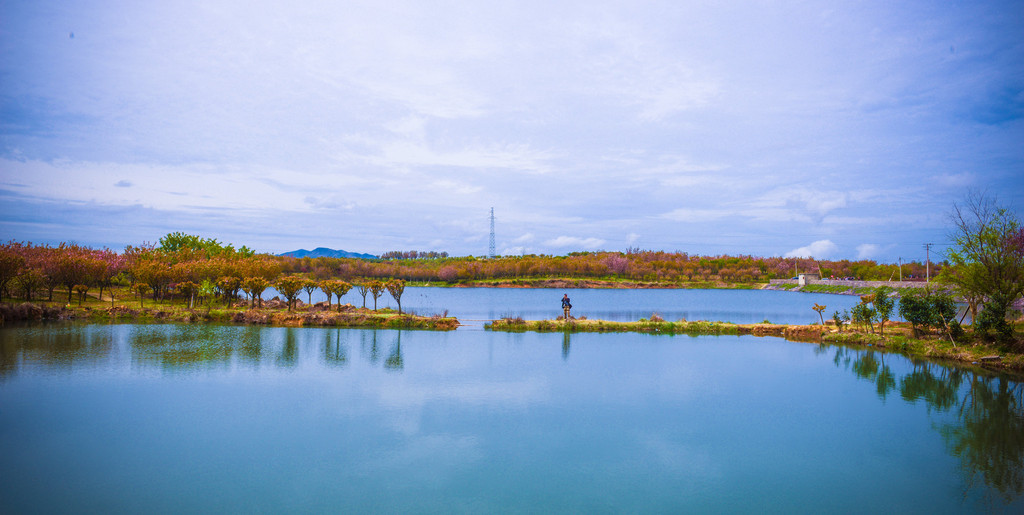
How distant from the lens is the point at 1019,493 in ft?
32.0

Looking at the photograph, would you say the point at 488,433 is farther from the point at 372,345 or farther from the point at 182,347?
the point at 182,347

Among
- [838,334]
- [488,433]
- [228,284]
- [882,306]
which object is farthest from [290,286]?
[882,306]

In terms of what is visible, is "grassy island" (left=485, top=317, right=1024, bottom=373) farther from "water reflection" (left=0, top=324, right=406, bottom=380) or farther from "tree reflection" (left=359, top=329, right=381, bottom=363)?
"water reflection" (left=0, top=324, right=406, bottom=380)

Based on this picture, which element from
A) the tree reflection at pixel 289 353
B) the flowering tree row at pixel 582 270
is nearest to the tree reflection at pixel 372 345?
the tree reflection at pixel 289 353

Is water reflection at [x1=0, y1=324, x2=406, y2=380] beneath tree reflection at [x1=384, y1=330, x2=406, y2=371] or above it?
above

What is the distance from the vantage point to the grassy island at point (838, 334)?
20.8m

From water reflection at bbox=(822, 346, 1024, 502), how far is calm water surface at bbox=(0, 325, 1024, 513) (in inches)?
3.3

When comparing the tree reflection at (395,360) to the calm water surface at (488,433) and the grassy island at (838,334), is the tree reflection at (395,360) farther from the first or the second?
the grassy island at (838,334)

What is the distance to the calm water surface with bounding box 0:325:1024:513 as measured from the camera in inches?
374

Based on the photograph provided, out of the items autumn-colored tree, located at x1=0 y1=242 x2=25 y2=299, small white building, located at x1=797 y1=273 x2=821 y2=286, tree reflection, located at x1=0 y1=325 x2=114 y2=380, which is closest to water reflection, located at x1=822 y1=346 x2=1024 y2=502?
tree reflection, located at x1=0 y1=325 x2=114 y2=380

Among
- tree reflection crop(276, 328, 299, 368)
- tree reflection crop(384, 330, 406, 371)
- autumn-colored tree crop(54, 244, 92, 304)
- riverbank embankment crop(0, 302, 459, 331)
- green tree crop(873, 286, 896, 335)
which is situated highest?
autumn-colored tree crop(54, 244, 92, 304)

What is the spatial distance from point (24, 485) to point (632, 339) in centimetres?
2346

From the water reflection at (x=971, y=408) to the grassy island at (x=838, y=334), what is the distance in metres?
1.01

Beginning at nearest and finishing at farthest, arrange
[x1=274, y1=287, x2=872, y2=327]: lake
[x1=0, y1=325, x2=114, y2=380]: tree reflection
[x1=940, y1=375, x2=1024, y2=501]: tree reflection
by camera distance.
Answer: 1. [x1=940, y1=375, x2=1024, y2=501]: tree reflection
2. [x1=0, y1=325, x2=114, y2=380]: tree reflection
3. [x1=274, y1=287, x2=872, y2=327]: lake
